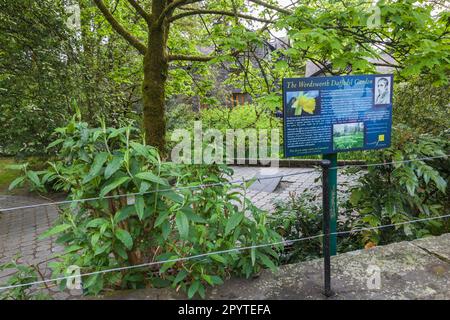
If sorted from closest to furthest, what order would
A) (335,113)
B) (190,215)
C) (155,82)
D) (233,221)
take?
1. (190,215)
2. (233,221)
3. (335,113)
4. (155,82)

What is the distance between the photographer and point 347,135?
2.17 m

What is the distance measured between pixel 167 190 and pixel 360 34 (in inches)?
99.0

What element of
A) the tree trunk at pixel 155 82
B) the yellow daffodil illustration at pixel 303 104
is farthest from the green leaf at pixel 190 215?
the tree trunk at pixel 155 82

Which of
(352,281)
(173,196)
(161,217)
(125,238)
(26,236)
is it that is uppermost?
(173,196)

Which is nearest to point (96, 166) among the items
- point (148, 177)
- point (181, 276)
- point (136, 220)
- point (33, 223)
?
point (148, 177)

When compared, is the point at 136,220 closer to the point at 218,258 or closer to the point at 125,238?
the point at 125,238

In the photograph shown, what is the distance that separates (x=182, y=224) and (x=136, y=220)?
1.14ft

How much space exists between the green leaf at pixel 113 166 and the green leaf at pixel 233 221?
0.69m

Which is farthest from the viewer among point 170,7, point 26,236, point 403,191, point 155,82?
point 26,236

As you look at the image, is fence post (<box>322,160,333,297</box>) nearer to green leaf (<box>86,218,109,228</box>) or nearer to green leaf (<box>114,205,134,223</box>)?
green leaf (<box>114,205,134,223</box>)

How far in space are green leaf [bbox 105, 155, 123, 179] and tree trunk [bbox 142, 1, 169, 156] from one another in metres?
2.83

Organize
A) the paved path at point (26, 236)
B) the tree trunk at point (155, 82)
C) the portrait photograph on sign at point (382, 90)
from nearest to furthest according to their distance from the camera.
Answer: the portrait photograph on sign at point (382, 90), the paved path at point (26, 236), the tree trunk at point (155, 82)

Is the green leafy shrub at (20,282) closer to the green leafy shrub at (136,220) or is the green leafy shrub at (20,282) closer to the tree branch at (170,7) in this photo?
the green leafy shrub at (136,220)

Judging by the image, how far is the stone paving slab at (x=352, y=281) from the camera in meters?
1.88
